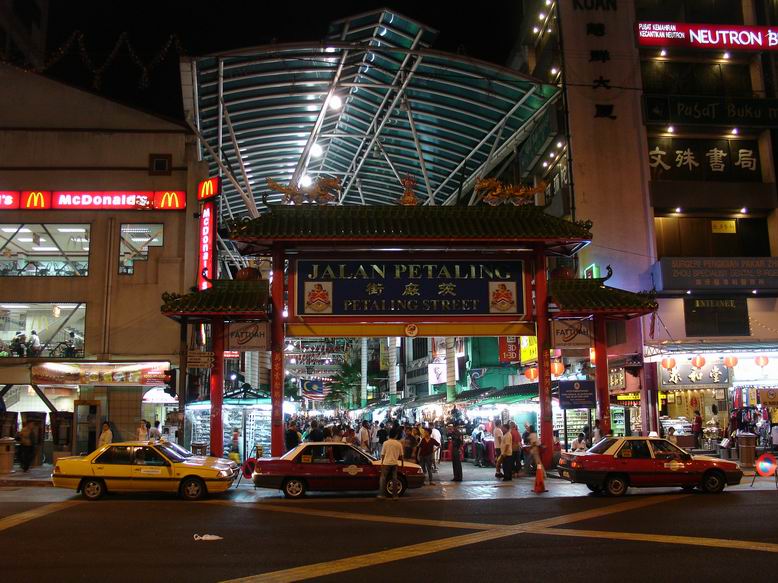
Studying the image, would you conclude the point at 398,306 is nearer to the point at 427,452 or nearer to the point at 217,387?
the point at 427,452

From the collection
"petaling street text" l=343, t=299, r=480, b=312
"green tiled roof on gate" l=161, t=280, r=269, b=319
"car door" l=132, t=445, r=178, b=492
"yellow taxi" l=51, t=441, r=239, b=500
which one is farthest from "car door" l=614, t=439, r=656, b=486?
"car door" l=132, t=445, r=178, b=492

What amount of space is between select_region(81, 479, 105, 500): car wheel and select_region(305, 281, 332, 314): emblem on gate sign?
7.08 m

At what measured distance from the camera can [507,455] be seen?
21.3 meters

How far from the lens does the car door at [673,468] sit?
17016 mm

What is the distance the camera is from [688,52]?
3228 cm

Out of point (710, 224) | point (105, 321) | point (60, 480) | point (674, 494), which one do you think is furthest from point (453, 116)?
point (60, 480)

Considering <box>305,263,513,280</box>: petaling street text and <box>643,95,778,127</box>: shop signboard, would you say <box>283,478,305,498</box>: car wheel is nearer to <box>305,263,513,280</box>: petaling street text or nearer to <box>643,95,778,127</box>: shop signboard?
<box>305,263,513,280</box>: petaling street text

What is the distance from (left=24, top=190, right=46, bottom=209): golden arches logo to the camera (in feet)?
89.3

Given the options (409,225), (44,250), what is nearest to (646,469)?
(409,225)

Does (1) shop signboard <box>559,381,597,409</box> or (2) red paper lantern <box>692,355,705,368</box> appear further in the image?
(2) red paper lantern <box>692,355,705,368</box>

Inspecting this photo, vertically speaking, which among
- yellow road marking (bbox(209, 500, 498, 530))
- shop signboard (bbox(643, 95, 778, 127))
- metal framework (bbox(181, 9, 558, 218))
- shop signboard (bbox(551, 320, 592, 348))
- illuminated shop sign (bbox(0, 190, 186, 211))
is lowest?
yellow road marking (bbox(209, 500, 498, 530))

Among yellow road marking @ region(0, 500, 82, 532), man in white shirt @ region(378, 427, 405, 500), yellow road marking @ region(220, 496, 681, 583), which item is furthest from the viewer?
man in white shirt @ region(378, 427, 405, 500)

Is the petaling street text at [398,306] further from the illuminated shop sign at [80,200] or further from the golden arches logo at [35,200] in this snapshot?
the golden arches logo at [35,200]

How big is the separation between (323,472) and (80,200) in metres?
16.1
